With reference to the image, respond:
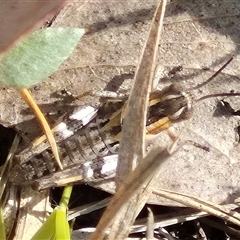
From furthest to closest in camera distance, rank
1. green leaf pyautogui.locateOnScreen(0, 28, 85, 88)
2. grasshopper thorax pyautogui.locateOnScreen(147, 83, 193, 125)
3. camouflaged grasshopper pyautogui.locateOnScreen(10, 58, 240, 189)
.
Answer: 1. grasshopper thorax pyautogui.locateOnScreen(147, 83, 193, 125)
2. camouflaged grasshopper pyautogui.locateOnScreen(10, 58, 240, 189)
3. green leaf pyautogui.locateOnScreen(0, 28, 85, 88)

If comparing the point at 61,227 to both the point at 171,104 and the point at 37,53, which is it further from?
the point at 171,104

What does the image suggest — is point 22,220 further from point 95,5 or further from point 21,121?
point 95,5

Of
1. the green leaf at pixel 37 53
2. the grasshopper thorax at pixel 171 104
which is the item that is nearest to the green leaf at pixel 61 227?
the green leaf at pixel 37 53

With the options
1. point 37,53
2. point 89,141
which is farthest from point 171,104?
point 37,53

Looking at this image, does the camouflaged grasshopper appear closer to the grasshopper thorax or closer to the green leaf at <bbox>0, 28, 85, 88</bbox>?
the grasshopper thorax

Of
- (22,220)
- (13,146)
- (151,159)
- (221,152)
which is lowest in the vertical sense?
(221,152)

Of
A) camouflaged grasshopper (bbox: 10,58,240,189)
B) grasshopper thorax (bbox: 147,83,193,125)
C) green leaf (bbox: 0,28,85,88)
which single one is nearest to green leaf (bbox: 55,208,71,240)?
camouflaged grasshopper (bbox: 10,58,240,189)

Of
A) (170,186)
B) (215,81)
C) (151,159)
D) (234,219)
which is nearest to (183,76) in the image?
(215,81)

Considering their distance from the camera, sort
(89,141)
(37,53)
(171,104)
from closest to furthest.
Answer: (37,53), (89,141), (171,104)
